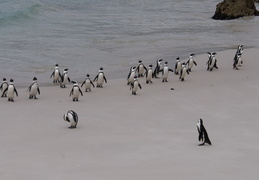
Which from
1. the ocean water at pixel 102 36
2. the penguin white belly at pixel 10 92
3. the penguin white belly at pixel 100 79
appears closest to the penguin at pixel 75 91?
the penguin white belly at pixel 10 92

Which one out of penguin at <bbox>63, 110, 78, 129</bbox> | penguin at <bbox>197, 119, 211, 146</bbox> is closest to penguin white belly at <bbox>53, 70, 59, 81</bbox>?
penguin at <bbox>63, 110, 78, 129</bbox>

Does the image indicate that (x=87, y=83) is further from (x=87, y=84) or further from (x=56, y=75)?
(x=56, y=75)

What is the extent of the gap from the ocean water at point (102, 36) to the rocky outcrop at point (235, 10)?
872 mm

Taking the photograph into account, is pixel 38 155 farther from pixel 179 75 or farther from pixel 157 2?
pixel 157 2

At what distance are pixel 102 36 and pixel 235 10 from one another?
468 inches

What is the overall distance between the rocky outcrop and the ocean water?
87 cm

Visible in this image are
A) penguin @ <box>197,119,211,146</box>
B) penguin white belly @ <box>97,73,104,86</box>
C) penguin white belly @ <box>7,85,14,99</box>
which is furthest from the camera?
penguin white belly @ <box>97,73,104,86</box>

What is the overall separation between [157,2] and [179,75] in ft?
111

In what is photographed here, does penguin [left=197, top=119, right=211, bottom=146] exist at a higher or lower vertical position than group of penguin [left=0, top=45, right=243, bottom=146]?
higher

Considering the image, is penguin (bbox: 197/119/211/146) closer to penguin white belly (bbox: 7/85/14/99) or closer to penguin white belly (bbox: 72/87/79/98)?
penguin white belly (bbox: 72/87/79/98)

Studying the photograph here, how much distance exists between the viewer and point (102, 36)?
27422mm

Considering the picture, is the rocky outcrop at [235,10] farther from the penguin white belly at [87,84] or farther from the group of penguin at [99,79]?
the penguin white belly at [87,84]

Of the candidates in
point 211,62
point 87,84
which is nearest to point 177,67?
point 211,62

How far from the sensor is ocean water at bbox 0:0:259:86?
19.6 metres
